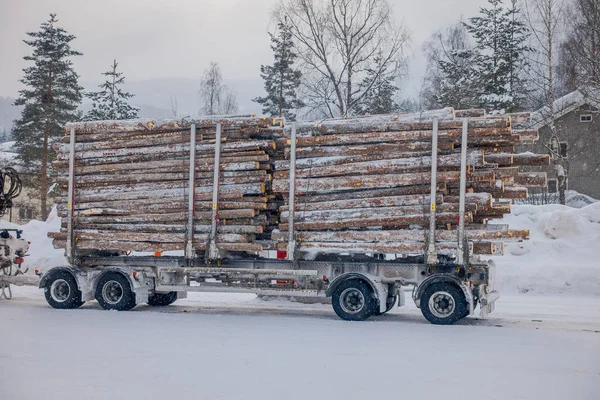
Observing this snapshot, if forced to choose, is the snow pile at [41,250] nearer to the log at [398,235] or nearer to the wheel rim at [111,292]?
the wheel rim at [111,292]

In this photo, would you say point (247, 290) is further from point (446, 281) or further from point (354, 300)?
point (446, 281)

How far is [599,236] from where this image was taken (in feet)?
70.8

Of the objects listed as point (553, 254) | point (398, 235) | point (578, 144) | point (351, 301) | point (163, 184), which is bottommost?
point (351, 301)

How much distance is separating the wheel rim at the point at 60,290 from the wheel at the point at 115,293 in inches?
28.5

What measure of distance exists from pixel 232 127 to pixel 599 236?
497 inches

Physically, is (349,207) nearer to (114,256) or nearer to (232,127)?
(232,127)

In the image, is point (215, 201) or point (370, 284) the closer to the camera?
point (370, 284)

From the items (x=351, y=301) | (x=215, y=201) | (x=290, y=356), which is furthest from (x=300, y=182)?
(x=290, y=356)

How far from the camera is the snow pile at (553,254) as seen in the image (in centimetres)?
1875

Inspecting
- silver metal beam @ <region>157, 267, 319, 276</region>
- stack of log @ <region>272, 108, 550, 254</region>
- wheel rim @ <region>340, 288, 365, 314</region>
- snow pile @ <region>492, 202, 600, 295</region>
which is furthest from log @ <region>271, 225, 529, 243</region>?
snow pile @ <region>492, 202, 600, 295</region>

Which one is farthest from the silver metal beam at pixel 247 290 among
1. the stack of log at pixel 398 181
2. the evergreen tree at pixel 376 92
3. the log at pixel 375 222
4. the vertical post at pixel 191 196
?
the evergreen tree at pixel 376 92

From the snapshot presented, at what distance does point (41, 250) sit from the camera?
941 inches

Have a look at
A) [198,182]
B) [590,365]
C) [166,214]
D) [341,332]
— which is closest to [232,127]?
[198,182]

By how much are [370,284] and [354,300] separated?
498 millimetres
